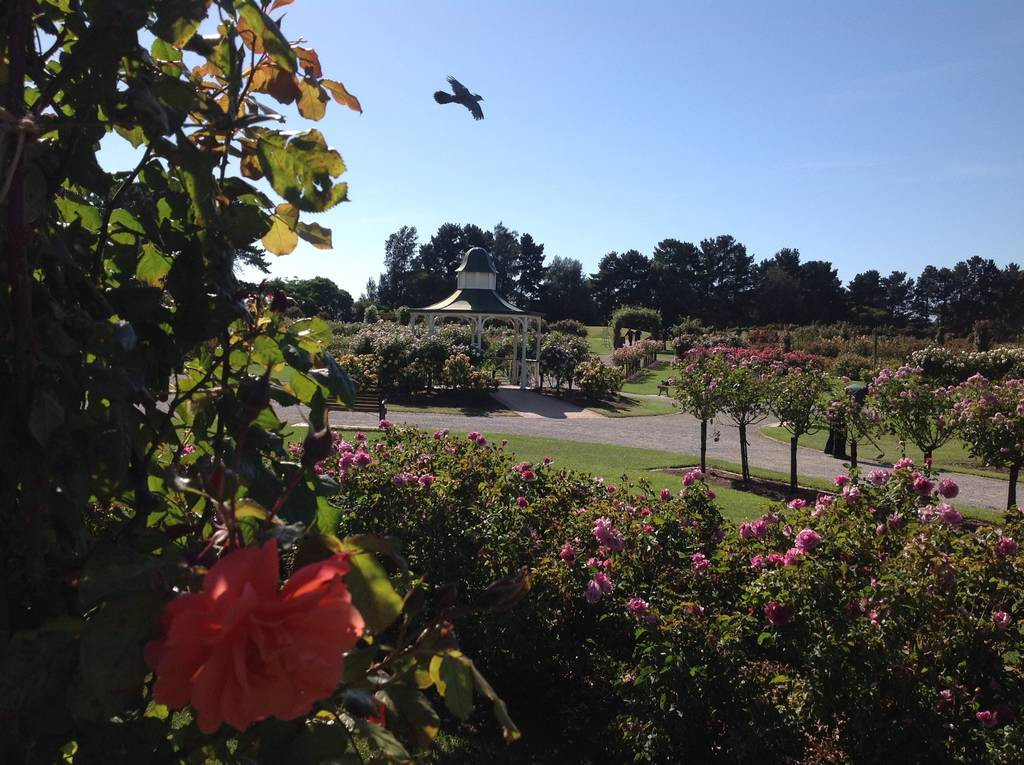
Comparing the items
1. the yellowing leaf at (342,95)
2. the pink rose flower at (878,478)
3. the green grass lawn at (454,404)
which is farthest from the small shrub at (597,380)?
the yellowing leaf at (342,95)

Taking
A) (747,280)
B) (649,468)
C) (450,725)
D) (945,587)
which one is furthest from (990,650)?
(747,280)

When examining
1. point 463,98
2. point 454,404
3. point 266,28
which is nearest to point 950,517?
point 463,98

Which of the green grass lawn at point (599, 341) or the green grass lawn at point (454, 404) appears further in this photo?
the green grass lawn at point (599, 341)

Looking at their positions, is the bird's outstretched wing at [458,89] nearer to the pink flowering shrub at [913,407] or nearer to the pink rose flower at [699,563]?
the pink rose flower at [699,563]

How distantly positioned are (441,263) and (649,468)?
64093mm

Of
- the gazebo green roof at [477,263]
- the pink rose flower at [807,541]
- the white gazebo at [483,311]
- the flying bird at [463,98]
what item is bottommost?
the pink rose flower at [807,541]

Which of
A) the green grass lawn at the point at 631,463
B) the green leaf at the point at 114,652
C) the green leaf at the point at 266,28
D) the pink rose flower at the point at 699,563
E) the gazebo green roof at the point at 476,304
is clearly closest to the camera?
the green leaf at the point at 114,652

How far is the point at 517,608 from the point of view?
4129mm

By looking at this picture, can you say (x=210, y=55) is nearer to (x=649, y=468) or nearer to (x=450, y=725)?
(x=450, y=725)

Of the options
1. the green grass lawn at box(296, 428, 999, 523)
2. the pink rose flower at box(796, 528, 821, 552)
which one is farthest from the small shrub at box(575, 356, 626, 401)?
the pink rose flower at box(796, 528, 821, 552)

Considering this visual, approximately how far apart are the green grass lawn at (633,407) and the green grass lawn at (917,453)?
3558 mm

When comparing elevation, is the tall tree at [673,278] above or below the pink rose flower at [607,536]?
above

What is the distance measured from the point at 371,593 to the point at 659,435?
1648 cm

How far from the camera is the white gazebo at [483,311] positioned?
83.3 ft
